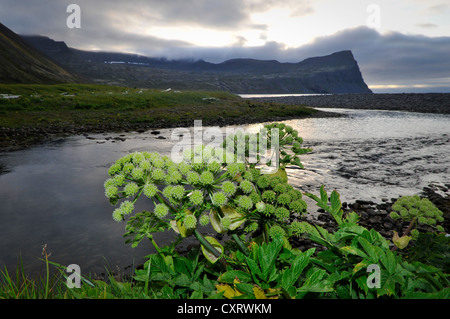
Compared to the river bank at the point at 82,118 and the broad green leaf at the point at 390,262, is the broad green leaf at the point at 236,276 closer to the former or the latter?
the broad green leaf at the point at 390,262

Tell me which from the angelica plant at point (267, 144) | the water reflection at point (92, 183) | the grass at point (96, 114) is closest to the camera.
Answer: the angelica plant at point (267, 144)

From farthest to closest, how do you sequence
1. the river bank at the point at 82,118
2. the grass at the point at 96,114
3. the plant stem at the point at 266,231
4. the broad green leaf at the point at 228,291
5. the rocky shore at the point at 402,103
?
the rocky shore at the point at 402,103 → the grass at the point at 96,114 → the river bank at the point at 82,118 → the plant stem at the point at 266,231 → the broad green leaf at the point at 228,291

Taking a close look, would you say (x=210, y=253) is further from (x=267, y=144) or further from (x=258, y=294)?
(x=267, y=144)

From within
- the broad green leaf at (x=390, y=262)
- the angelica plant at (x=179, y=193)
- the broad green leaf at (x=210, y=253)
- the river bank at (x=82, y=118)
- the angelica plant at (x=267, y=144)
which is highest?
the river bank at (x=82, y=118)

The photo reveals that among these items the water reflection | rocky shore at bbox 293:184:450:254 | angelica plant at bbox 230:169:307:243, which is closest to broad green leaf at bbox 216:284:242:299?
angelica plant at bbox 230:169:307:243

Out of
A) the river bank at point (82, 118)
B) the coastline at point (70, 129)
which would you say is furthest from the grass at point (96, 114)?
the coastline at point (70, 129)

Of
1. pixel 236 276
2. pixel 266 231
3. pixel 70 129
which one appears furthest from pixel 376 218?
pixel 70 129

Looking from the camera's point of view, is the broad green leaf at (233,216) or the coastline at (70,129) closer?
the broad green leaf at (233,216)

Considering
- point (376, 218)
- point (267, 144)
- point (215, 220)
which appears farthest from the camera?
point (376, 218)

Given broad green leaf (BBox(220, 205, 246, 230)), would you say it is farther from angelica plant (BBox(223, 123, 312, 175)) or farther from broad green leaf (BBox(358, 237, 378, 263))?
broad green leaf (BBox(358, 237, 378, 263))

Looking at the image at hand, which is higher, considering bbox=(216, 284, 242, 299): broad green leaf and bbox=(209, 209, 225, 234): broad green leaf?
bbox=(209, 209, 225, 234): broad green leaf
